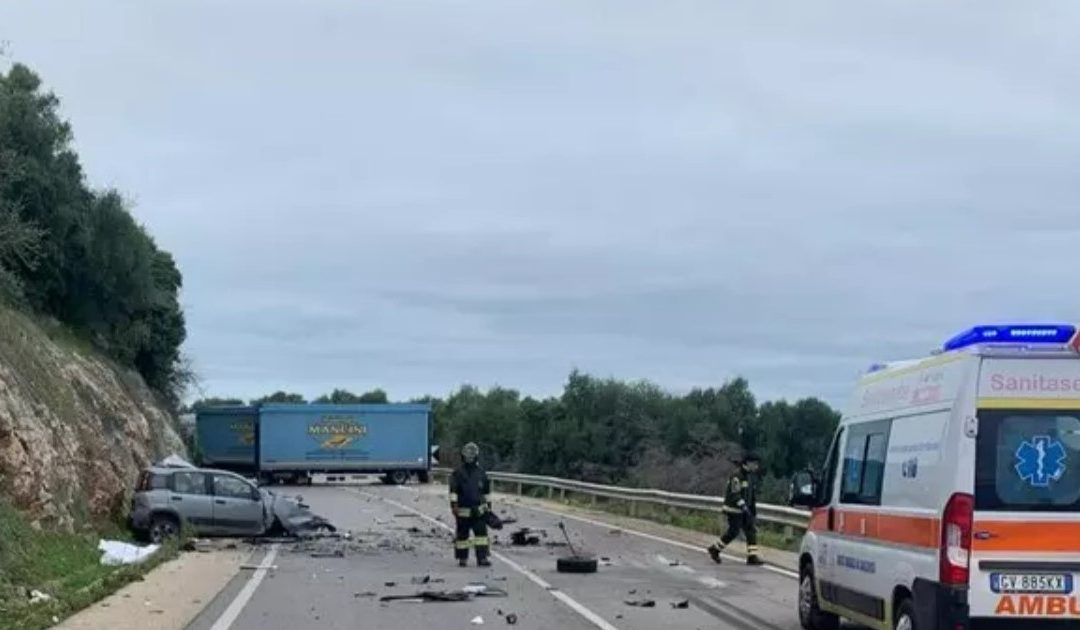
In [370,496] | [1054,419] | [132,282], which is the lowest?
[370,496]

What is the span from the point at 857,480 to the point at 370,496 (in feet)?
131

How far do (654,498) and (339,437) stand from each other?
2971cm

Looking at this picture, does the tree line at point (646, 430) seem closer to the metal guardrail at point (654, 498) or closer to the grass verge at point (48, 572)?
the metal guardrail at point (654, 498)

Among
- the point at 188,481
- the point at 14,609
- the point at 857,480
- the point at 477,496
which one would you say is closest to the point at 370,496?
the point at 188,481

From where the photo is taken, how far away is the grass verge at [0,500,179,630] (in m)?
15.1

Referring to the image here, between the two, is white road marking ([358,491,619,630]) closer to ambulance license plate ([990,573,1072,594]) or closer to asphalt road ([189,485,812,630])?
asphalt road ([189,485,812,630])

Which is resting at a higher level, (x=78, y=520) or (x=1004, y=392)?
(x=1004, y=392)

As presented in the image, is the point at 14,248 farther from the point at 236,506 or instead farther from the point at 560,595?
the point at 560,595

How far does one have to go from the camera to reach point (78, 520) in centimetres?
2472

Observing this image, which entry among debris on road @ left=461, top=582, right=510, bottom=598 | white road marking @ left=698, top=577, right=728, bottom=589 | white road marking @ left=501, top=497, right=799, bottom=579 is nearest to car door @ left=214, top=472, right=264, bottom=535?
white road marking @ left=501, top=497, right=799, bottom=579

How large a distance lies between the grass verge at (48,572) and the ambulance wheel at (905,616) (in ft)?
26.7

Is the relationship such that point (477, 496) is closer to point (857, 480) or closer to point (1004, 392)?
point (857, 480)

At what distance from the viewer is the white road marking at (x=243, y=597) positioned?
14812 mm

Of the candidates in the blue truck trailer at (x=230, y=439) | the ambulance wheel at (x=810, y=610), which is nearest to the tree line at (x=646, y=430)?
the blue truck trailer at (x=230, y=439)
